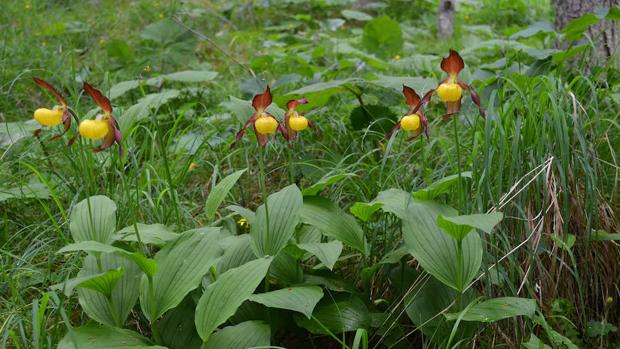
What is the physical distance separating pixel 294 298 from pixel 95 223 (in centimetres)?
63

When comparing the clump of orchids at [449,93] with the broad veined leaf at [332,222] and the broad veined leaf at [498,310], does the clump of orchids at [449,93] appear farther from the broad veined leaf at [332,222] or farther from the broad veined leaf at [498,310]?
the broad veined leaf at [498,310]

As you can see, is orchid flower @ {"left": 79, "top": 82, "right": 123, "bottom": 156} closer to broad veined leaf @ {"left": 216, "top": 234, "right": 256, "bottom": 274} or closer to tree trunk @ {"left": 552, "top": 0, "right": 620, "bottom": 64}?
broad veined leaf @ {"left": 216, "top": 234, "right": 256, "bottom": 274}

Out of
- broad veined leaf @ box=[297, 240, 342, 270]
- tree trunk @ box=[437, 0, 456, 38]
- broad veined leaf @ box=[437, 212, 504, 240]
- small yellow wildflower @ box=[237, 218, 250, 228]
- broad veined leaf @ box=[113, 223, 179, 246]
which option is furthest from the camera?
tree trunk @ box=[437, 0, 456, 38]

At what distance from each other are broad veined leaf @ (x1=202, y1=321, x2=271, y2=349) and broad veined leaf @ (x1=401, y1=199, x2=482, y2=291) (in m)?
0.44

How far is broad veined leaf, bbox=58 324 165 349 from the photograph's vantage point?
5.03 feet

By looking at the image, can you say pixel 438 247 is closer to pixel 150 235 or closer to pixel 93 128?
pixel 150 235

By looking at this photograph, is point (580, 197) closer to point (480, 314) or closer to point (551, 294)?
point (551, 294)

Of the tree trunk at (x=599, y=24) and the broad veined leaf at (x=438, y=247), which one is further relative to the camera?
the tree trunk at (x=599, y=24)

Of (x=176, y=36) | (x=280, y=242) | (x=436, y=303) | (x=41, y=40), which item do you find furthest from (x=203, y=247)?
(x=41, y=40)

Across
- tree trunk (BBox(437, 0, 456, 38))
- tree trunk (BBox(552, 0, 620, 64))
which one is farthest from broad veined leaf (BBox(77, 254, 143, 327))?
tree trunk (BBox(437, 0, 456, 38))

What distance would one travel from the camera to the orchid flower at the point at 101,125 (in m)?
1.46

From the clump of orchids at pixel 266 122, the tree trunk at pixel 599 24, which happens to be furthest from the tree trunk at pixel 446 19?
the clump of orchids at pixel 266 122

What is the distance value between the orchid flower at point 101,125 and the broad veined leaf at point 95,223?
32 centimetres

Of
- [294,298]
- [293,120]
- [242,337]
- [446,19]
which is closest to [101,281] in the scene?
[242,337]
